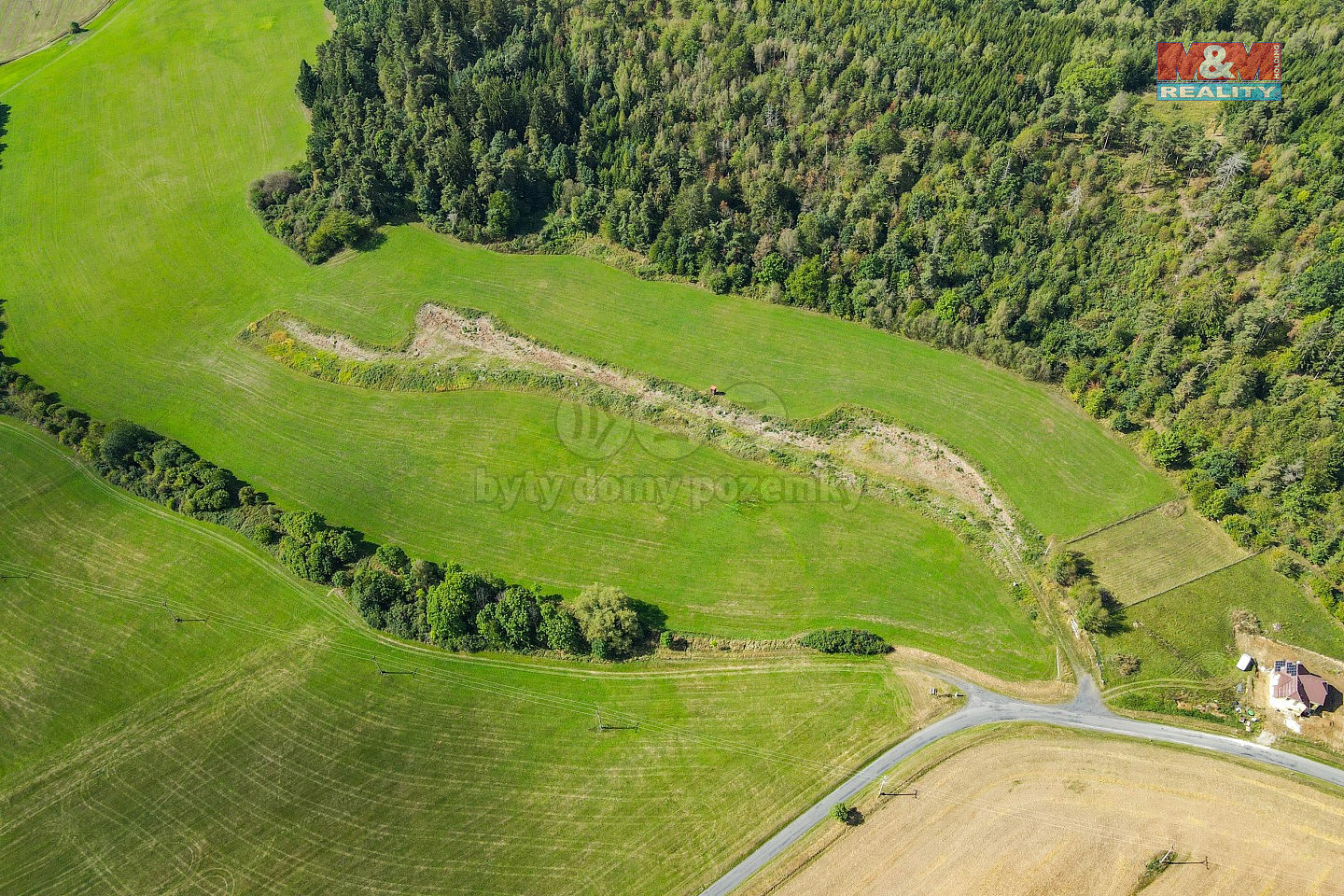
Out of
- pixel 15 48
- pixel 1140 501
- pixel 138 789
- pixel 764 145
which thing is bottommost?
pixel 138 789

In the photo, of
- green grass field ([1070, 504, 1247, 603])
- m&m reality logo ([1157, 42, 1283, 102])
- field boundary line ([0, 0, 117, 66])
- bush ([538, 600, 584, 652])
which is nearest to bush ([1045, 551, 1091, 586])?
green grass field ([1070, 504, 1247, 603])

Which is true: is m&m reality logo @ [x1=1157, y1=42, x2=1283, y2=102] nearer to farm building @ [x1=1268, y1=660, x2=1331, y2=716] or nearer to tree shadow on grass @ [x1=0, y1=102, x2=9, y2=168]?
farm building @ [x1=1268, y1=660, x2=1331, y2=716]

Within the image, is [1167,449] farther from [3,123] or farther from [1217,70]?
[3,123]

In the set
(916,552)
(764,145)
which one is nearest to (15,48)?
(764,145)

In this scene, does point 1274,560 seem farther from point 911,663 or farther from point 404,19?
point 404,19

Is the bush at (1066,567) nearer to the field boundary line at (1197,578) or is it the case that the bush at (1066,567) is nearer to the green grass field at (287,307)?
the green grass field at (287,307)

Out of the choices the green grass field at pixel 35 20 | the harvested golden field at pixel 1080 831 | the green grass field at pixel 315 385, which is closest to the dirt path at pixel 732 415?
the green grass field at pixel 315 385

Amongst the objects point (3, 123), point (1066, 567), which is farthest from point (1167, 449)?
point (3, 123)

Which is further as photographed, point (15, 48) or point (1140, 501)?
point (15, 48)
